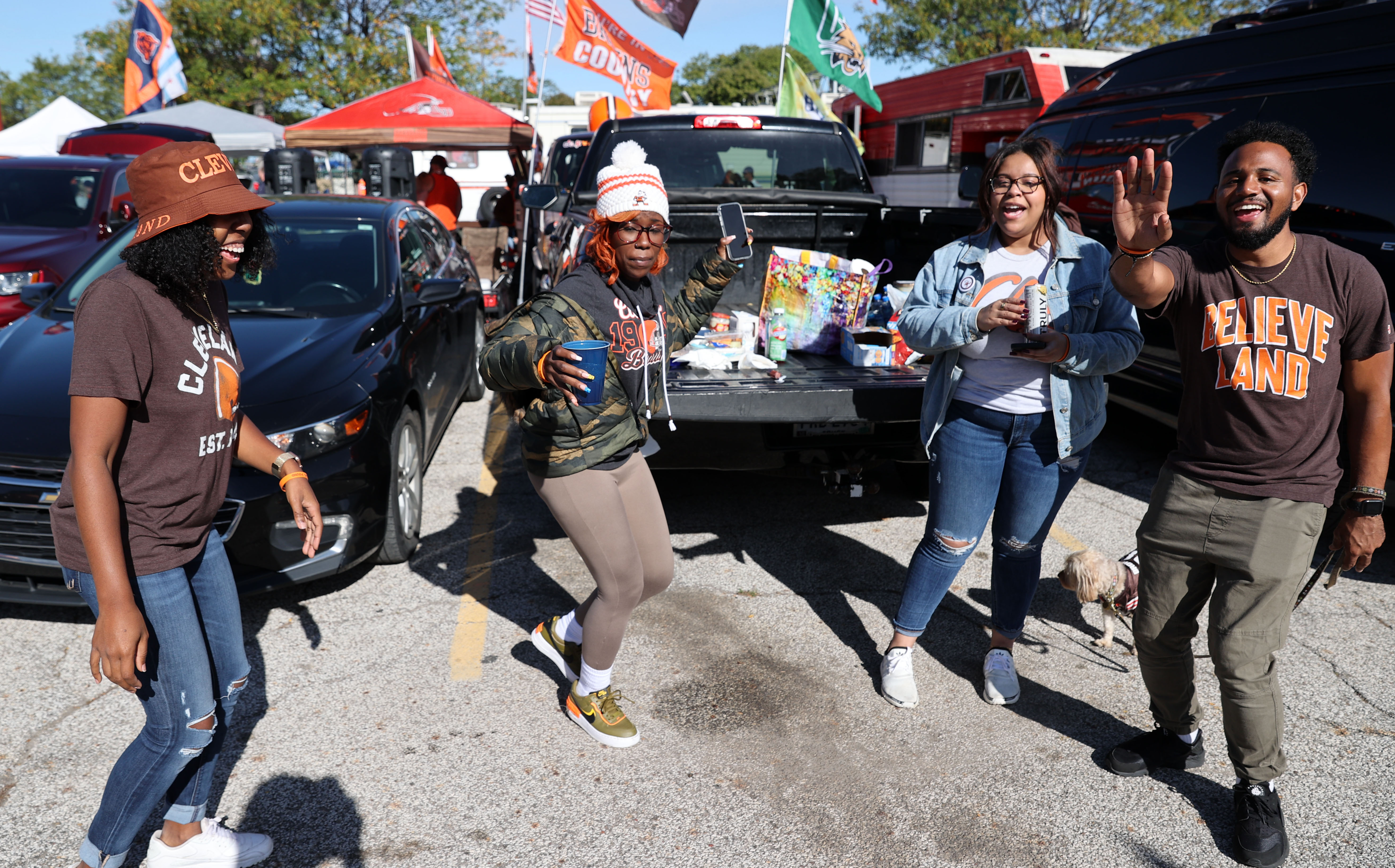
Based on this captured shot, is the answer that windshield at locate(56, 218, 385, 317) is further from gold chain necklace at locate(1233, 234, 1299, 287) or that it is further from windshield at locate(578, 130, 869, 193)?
gold chain necklace at locate(1233, 234, 1299, 287)

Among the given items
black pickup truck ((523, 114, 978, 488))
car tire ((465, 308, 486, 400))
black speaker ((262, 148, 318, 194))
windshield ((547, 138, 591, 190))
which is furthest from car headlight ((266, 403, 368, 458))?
black speaker ((262, 148, 318, 194))

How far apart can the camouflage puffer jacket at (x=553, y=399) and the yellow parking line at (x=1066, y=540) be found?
2898 mm

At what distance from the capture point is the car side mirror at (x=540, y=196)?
591 cm

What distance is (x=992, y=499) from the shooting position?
3.17 metres

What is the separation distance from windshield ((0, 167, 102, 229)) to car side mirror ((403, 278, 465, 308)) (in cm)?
548

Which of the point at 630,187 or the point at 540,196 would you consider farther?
the point at 540,196

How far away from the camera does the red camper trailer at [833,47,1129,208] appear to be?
12.3 m

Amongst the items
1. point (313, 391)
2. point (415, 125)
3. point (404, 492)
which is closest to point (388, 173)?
point (415, 125)

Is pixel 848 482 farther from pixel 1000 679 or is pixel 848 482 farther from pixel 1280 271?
pixel 1280 271

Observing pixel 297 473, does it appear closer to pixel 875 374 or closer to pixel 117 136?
pixel 875 374

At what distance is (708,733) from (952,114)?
43.9ft

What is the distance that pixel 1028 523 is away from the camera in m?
3.16

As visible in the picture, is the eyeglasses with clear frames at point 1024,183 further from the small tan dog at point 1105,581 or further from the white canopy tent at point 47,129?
the white canopy tent at point 47,129

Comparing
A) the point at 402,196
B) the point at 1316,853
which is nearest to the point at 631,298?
the point at 1316,853
